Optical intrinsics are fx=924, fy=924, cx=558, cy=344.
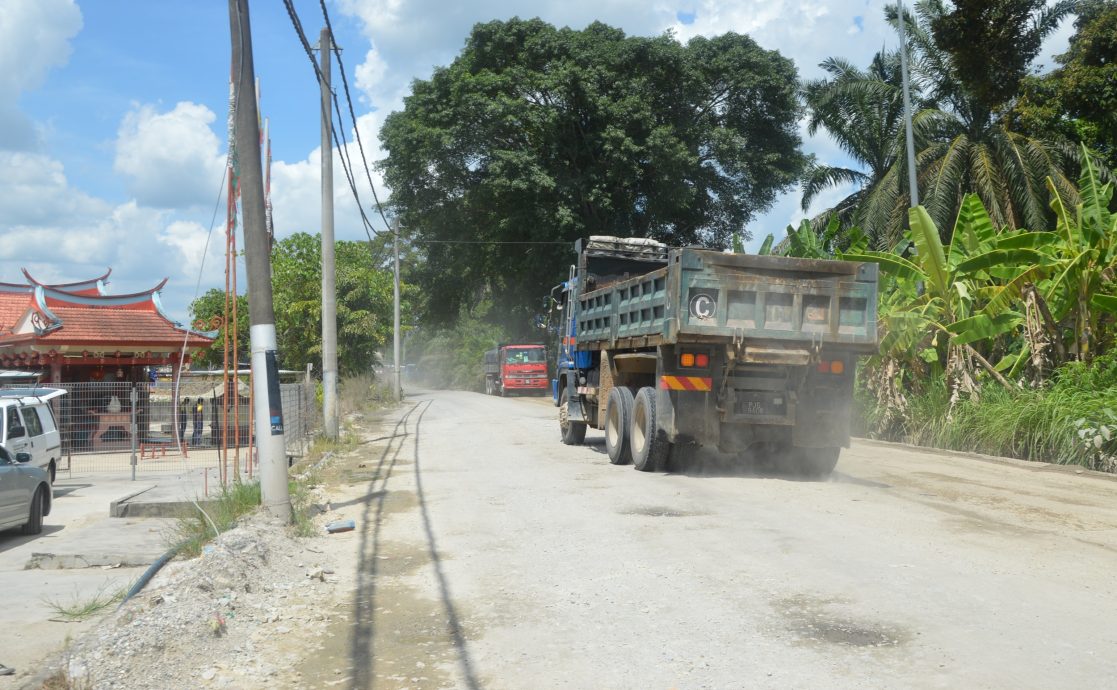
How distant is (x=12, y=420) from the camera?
42.9ft

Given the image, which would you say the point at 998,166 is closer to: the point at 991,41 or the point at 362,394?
the point at 991,41

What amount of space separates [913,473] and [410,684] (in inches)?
387

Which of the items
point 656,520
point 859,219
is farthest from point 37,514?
point 859,219

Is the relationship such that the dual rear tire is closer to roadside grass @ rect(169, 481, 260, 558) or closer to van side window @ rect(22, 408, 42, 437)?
roadside grass @ rect(169, 481, 260, 558)

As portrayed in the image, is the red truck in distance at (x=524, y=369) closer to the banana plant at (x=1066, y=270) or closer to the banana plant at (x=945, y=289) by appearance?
the banana plant at (x=945, y=289)

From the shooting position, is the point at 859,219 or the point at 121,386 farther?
the point at 859,219

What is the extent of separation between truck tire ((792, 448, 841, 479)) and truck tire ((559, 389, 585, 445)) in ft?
17.2

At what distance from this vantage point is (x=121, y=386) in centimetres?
2033

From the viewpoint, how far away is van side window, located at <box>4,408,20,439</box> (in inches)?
508

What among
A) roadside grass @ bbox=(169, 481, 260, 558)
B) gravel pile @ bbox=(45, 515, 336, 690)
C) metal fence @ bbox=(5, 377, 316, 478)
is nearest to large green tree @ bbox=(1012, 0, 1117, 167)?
metal fence @ bbox=(5, 377, 316, 478)

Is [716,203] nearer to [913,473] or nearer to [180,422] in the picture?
[180,422]

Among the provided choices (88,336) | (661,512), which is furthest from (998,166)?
(88,336)

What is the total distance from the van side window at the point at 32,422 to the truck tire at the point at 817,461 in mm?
11150

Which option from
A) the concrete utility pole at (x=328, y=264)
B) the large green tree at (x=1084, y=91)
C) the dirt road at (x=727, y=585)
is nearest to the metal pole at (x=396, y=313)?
the concrete utility pole at (x=328, y=264)
